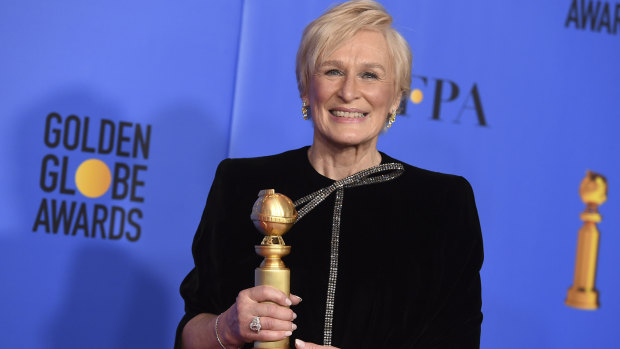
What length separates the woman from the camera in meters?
1.48

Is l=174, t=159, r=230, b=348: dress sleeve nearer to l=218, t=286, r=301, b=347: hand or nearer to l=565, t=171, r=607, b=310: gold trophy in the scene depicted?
l=218, t=286, r=301, b=347: hand

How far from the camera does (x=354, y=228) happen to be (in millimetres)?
1537

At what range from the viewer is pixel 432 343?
1.48m

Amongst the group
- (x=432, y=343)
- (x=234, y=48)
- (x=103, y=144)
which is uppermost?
(x=234, y=48)

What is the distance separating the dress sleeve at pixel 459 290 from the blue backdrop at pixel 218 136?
850 millimetres

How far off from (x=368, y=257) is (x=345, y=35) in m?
0.48

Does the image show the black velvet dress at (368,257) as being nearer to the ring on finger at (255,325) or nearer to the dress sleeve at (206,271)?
the dress sleeve at (206,271)

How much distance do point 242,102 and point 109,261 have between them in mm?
650

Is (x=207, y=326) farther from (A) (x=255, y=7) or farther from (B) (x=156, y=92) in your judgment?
(A) (x=255, y=7)

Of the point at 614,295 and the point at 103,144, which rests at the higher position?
the point at 103,144

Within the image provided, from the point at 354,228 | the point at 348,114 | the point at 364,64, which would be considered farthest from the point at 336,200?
the point at 364,64

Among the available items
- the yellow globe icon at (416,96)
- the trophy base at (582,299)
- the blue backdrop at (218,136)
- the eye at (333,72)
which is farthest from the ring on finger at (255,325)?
the trophy base at (582,299)

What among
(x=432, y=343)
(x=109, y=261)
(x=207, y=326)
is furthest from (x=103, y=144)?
(x=432, y=343)

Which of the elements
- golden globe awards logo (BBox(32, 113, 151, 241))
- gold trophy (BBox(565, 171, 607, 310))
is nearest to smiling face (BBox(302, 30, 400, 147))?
golden globe awards logo (BBox(32, 113, 151, 241))
